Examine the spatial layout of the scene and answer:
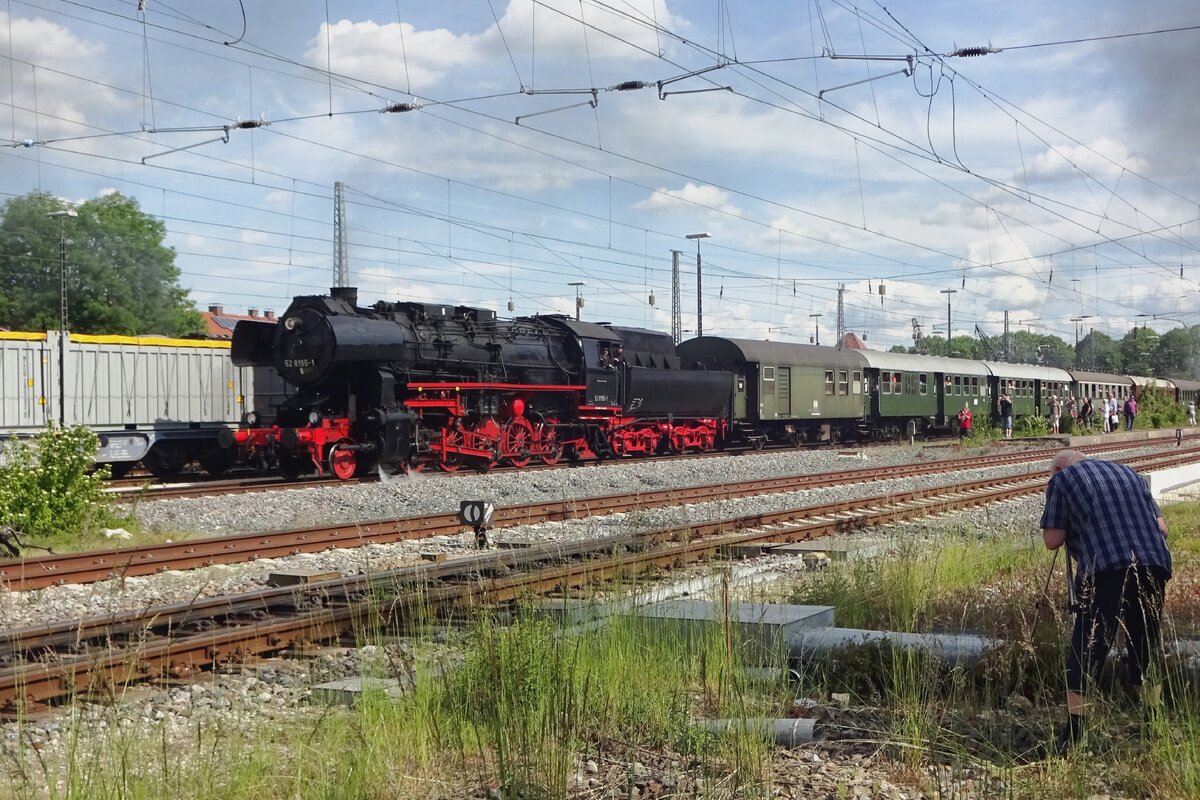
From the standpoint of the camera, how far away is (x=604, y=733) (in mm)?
5062

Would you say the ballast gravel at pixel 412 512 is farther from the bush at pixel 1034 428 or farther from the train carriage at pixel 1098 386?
the train carriage at pixel 1098 386

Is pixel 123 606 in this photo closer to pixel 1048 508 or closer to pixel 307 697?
pixel 307 697

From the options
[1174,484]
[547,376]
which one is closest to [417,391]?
[547,376]

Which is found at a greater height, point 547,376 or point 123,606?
point 547,376

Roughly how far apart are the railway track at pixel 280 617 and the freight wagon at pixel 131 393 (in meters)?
11.2

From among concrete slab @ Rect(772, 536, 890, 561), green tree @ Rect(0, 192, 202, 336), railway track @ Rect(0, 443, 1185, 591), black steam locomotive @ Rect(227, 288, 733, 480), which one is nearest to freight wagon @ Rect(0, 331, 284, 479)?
black steam locomotive @ Rect(227, 288, 733, 480)

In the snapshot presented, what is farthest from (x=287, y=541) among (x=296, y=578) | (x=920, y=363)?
(x=920, y=363)

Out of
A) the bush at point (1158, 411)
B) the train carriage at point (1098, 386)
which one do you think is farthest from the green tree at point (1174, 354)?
the bush at point (1158, 411)

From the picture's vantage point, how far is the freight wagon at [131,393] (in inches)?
782

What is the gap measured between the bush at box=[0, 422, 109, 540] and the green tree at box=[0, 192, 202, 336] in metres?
40.7

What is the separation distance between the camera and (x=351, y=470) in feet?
64.6

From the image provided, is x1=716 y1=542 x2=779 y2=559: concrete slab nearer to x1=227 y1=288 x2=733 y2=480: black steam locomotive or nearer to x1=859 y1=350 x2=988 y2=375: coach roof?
x1=227 y1=288 x2=733 y2=480: black steam locomotive

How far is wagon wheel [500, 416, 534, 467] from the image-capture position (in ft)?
73.9

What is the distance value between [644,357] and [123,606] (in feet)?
66.4
